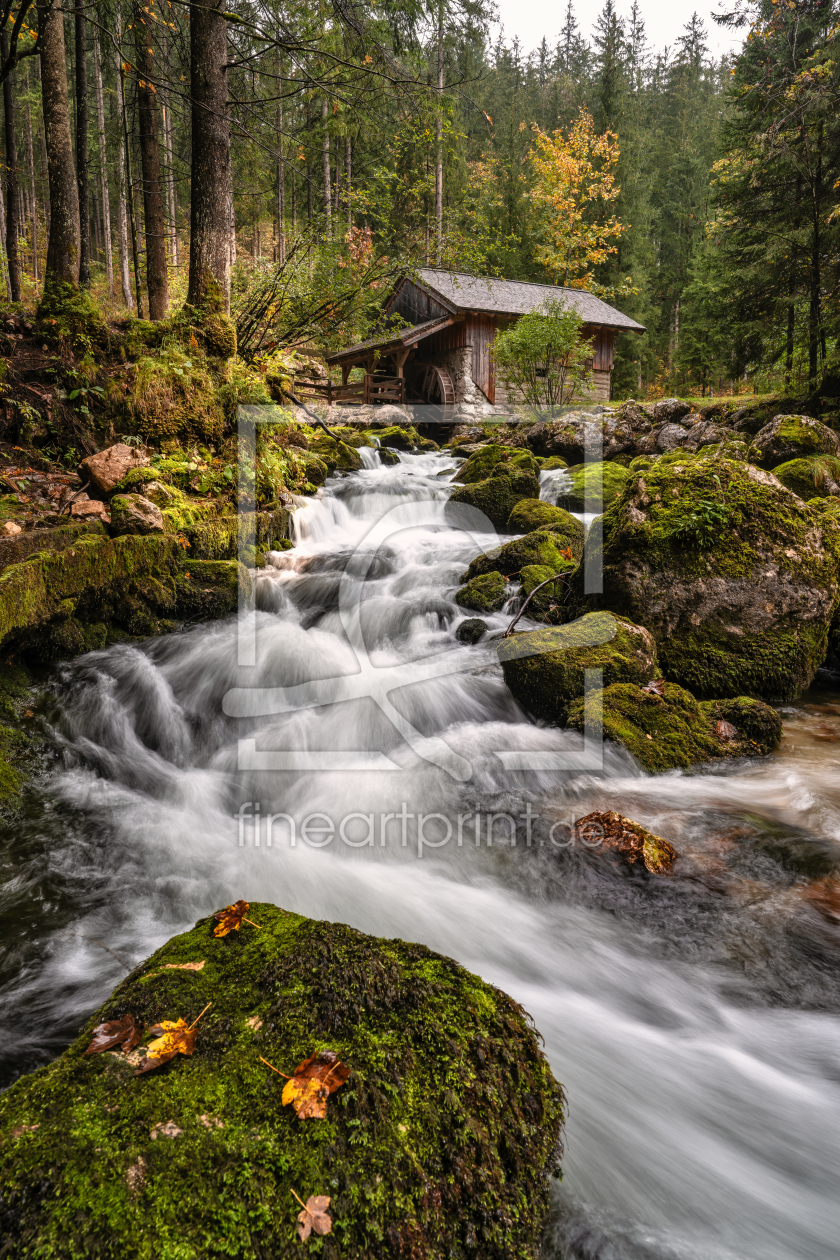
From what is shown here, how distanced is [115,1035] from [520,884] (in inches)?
93.7

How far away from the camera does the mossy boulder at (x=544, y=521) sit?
28.0 ft

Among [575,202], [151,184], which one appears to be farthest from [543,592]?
[575,202]

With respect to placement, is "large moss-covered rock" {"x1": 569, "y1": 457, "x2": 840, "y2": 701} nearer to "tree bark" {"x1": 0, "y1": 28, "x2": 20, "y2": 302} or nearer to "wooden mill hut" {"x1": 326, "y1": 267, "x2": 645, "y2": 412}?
"tree bark" {"x1": 0, "y1": 28, "x2": 20, "y2": 302}

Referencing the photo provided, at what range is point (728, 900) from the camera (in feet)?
10.4

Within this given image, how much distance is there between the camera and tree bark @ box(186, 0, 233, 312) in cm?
745

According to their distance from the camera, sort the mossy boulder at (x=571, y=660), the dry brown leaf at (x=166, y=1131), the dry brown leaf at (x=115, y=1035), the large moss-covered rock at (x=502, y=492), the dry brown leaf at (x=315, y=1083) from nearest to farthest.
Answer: the dry brown leaf at (x=166, y=1131)
the dry brown leaf at (x=315, y=1083)
the dry brown leaf at (x=115, y=1035)
the mossy boulder at (x=571, y=660)
the large moss-covered rock at (x=502, y=492)

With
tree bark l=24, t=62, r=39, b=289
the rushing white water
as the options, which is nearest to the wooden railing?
tree bark l=24, t=62, r=39, b=289

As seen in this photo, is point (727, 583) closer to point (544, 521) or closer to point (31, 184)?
point (544, 521)

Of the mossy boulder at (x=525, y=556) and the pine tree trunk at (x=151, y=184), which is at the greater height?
the pine tree trunk at (x=151, y=184)

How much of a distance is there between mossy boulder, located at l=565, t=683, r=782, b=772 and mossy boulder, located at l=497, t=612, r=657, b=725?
146mm

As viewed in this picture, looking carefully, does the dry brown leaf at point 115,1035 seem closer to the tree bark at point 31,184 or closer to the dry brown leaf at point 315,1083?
the dry brown leaf at point 315,1083

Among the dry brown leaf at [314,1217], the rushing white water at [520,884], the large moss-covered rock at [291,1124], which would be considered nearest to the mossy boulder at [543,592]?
the rushing white water at [520,884]

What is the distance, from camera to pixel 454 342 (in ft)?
77.2

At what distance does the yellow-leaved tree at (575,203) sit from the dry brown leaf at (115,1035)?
34.4 metres
